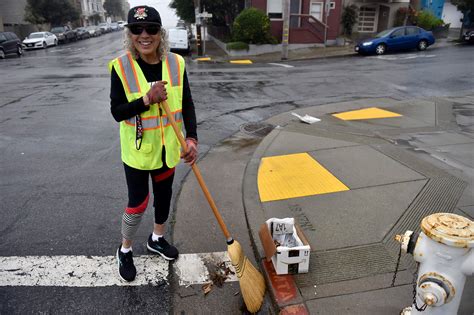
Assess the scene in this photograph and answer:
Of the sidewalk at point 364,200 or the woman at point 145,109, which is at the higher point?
the woman at point 145,109

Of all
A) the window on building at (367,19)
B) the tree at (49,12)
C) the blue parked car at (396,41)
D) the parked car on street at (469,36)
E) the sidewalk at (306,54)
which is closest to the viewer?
the blue parked car at (396,41)

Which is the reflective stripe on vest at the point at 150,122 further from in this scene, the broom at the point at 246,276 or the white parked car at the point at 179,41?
the white parked car at the point at 179,41

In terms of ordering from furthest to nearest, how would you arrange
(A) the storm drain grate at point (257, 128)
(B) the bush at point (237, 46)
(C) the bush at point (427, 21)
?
(C) the bush at point (427, 21), (B) the bush at point (237, 46), (A) the storm drain grate at point (257, 128)

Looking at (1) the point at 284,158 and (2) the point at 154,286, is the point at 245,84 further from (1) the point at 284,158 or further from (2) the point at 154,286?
(2) the point at 154,286

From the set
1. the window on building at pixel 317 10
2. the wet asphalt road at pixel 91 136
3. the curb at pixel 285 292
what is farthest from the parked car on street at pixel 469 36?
the curb at pixel 285 292

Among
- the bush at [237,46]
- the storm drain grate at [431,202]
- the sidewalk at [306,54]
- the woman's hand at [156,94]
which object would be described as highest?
the woman's hand at [156,94]

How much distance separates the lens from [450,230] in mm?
1975

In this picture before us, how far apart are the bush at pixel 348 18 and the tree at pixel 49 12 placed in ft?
103

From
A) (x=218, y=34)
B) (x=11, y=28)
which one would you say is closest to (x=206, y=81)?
(x=218, y=34)

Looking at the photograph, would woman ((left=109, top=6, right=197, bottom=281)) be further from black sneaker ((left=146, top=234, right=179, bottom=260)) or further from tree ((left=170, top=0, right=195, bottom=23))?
tree ((left=170, top=0, right=195, bottom=23))

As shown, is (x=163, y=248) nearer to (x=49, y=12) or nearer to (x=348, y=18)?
(x=348, y=18)

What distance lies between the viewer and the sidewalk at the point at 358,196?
9.12 feet

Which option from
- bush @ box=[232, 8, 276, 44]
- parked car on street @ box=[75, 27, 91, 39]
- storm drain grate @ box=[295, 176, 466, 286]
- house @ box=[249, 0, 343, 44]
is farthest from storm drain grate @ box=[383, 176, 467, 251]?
parked car on street @ box=[75, 27, 91, 39]

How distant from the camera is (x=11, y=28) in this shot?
3788 centimetres
